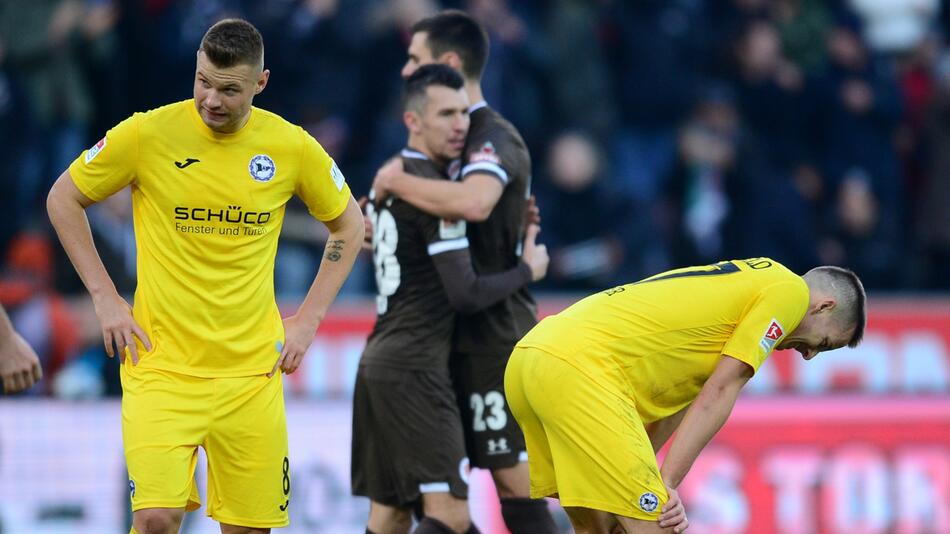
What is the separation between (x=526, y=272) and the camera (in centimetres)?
722

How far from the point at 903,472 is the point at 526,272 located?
4031 mm

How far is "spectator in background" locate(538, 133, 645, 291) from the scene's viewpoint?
12188mm

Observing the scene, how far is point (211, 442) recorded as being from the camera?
6.07m

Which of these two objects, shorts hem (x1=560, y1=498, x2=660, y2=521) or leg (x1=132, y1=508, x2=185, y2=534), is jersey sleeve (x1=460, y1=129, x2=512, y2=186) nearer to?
shorts hem (x1=560, y1=498, x2=660, y2=521)

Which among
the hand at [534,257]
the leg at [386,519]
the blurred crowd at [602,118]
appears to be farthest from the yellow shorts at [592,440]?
the blurred crowd at [602,118]

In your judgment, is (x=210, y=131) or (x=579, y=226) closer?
(x=210, y=131)

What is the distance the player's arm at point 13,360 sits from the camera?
6.20 metres

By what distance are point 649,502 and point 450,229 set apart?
178 centimetres

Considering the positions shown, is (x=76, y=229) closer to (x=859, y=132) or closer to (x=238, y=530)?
(x=238, y=530)

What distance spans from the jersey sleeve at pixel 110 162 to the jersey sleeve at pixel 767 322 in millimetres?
2537

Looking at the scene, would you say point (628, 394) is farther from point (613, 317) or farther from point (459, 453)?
point (459, 453)

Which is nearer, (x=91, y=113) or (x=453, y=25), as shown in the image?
(x=453, y=25)

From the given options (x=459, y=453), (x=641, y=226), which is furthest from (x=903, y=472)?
(x=459, y=453)

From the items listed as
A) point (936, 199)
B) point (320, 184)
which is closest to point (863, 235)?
point (936, 199)
